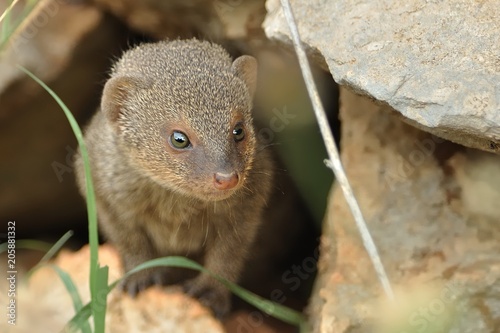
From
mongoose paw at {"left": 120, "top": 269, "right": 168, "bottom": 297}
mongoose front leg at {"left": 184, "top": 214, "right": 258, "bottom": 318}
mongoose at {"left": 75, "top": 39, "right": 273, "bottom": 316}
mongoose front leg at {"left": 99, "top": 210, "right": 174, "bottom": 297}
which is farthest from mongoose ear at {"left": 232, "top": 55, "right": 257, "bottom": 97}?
mongoose paw at {"left": 120, "top": 269, "right": 168, "bottom": 297}

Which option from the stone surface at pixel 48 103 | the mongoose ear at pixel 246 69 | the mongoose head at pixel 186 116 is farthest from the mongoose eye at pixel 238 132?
the stone surface at pixel 48 103

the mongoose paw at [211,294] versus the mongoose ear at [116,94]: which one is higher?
the mongoose ear at [116,94]

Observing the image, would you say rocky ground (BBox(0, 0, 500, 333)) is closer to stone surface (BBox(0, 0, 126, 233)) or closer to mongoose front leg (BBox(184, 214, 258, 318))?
stone surface (BBox(0, 0, 126, 233))

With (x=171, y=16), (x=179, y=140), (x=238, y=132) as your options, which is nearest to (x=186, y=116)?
(x=179, y=140)

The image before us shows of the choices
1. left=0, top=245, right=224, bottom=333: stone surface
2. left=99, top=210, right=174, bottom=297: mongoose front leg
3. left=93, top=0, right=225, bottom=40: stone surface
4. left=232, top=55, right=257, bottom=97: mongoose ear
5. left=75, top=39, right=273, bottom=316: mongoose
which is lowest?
left=0, top=245, right=224, bottom=333: stone surface

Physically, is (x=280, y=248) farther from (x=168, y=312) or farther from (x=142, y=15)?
(x=142, y=15)

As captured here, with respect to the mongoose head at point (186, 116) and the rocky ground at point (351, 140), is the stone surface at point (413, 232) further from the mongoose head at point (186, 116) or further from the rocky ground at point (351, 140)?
the mongoose head at point (186, 116)

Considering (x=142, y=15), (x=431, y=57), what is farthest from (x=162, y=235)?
(x=431, y=57)
